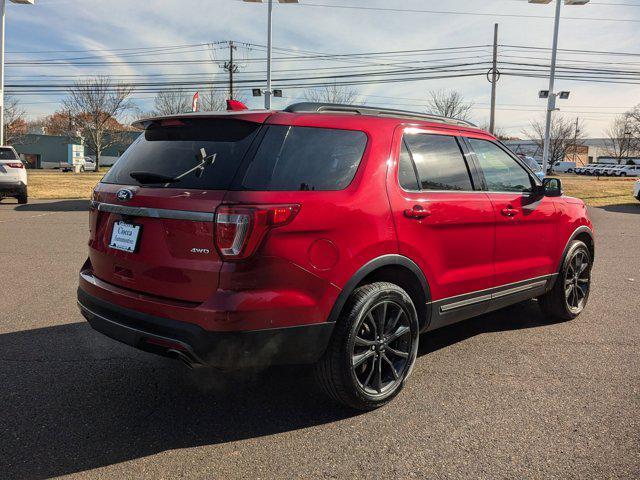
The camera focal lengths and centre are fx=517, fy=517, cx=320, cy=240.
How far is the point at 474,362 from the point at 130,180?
2.82 meters

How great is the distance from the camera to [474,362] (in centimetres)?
399

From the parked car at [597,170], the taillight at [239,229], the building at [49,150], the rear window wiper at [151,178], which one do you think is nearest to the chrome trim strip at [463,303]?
the taillight at [239,229]

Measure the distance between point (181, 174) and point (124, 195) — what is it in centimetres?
39

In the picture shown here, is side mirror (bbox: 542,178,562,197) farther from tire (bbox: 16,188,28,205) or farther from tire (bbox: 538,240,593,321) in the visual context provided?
tire (bbox: 16,188,28,205)

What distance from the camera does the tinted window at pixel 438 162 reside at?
140 inches

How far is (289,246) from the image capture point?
2.70 m

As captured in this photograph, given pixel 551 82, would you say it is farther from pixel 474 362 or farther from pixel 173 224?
A: pixel 173 224

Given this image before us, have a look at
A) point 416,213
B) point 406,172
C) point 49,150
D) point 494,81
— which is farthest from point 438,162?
point 49,150

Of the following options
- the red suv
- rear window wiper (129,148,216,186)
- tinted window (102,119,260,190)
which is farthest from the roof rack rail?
rear window wiper (129,148,216,186)

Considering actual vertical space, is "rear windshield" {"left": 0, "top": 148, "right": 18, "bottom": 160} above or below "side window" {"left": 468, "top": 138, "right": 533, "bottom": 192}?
above

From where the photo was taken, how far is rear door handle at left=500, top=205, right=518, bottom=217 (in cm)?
411

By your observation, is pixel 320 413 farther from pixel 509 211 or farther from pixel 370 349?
pixel 509 211

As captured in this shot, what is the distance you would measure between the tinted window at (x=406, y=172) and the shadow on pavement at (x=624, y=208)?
17615 mm

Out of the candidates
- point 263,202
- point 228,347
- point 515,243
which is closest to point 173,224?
point 263,202
